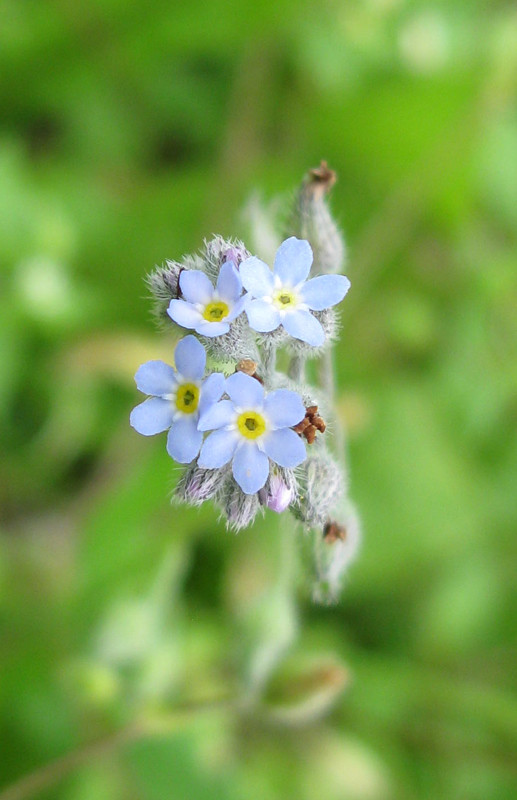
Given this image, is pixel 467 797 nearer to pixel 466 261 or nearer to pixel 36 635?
pixel 36 635

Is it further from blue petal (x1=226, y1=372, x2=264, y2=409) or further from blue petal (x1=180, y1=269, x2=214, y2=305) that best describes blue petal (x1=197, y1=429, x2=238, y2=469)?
blue petal (x1=180, y1=269, x2=214, y2=305)

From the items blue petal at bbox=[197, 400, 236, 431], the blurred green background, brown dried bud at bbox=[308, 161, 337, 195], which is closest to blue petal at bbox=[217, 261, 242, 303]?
blue petal at bbox=[197, 400, 236, 431]

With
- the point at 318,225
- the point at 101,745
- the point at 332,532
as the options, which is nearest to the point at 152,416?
the point at 332,532

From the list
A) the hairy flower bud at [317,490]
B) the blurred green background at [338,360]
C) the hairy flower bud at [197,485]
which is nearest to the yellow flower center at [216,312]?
the hairy flower bud at [197,485]

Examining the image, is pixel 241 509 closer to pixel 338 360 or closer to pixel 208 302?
pixel 208 302

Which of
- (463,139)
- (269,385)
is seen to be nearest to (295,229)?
(269,385)
